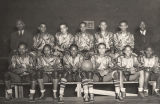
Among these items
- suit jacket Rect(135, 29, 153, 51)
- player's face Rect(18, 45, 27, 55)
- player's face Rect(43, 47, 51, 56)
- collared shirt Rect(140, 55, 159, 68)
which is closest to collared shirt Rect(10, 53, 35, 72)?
player's face Rect(18, 45, 27, 55)

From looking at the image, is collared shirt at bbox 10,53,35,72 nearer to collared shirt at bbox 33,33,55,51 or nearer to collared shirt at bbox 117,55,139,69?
collared shirt at bbox 33,33,55,51

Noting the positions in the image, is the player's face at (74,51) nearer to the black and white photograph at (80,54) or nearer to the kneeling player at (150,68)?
the black and white photograph at (80,54)

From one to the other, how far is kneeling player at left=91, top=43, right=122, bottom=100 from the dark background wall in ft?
9.37

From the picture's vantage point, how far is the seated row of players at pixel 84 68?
25.8 ft

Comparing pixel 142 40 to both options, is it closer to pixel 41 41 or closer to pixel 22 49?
pixel 41 41

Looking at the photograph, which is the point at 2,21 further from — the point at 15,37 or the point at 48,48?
the point at 48,48

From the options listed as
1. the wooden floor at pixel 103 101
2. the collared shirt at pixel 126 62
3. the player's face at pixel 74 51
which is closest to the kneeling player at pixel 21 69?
the wooden floor at pixel 103 101

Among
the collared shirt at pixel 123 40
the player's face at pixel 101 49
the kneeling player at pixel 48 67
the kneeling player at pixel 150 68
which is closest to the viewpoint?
the kneeling player at pixel 48 67

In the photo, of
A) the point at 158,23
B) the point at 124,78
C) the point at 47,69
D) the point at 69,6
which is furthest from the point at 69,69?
the point at 158,23

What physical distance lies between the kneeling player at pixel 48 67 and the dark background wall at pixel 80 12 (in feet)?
9.04

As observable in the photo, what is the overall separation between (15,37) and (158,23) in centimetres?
450

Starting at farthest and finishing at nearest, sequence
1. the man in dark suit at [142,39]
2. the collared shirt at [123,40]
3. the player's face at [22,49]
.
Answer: the man in dark suit at [142,39]
the collared shirt at [123,40]
the player's face at [22,49]

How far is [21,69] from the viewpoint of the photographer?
8242 millimetres

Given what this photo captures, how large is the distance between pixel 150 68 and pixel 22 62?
3.04 meters
